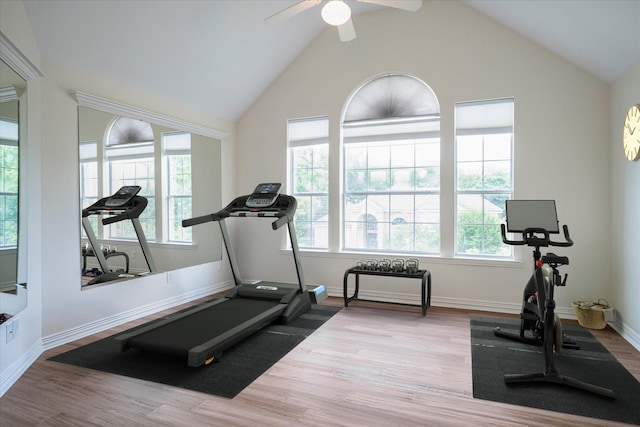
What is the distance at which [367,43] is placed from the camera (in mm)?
5422

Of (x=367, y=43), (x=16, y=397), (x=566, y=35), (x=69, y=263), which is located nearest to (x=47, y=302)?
(x=69, y=263)

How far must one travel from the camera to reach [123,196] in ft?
14.4

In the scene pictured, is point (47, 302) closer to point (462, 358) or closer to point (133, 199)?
point (133, 199)

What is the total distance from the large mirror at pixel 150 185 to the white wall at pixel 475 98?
3.20 feet

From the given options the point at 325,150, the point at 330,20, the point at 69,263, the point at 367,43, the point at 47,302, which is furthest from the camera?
the point at 325,150

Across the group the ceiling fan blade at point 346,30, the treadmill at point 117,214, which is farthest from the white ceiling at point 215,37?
the ceiling fan blade at point 346,30

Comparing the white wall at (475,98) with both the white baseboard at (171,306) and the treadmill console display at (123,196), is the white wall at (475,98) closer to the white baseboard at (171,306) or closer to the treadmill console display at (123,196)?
the white baseboard at (171,306)

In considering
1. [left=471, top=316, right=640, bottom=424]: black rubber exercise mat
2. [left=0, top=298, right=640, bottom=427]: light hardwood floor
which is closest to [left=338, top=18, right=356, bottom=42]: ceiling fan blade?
[left=0, top=298, right=640, bottom=427]: light hardwood floor

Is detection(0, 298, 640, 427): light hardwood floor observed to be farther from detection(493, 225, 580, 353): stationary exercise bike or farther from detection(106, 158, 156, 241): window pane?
detection(106, 158, 156, 241): window pane

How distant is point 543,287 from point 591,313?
1792 millimetres

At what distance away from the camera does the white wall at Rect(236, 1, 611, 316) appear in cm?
446

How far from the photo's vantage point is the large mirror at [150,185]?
4.01m

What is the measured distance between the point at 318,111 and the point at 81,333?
A: 13.3 feet

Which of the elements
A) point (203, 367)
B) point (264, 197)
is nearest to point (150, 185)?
point (264, 197)
